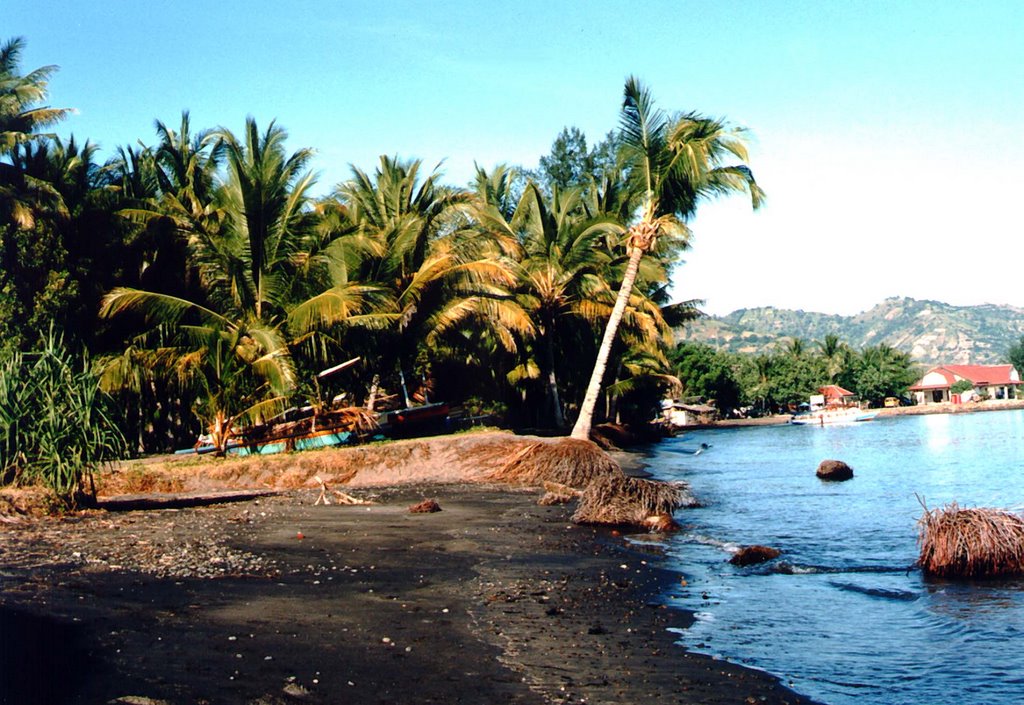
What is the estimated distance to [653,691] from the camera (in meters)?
6.45

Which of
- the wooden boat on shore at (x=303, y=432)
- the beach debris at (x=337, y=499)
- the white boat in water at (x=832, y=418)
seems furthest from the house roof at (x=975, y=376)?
the beach debris at (x=337, y=499)

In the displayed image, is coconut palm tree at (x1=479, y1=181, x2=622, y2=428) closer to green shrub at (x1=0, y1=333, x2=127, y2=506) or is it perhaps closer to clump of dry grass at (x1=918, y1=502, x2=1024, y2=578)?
green shrub at (x1=0, y1=333, x2=127, y2=506)

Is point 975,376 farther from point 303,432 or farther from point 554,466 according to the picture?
point 303,432

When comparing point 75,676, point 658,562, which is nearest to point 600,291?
point 658,562

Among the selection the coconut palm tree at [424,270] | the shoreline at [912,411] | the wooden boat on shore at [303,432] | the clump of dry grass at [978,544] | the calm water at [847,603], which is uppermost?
the coconut palm tree at [424,270]

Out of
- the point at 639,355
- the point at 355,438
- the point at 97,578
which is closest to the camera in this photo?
the point at 97,578

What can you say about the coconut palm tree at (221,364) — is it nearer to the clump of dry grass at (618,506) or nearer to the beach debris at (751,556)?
the clump of dry grass at (618,506)

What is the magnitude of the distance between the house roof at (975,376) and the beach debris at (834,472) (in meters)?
98.5

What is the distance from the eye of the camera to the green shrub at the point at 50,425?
1267 cm

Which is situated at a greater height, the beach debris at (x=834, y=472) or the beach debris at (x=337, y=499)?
the beach debris at (x=337, y=499)

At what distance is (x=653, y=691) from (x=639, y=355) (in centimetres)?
4061

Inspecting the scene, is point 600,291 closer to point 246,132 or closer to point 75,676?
point 246,132

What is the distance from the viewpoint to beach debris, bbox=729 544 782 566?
1209 centimetres

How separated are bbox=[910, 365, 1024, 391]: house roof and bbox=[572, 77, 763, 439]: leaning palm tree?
99315 millimetres
